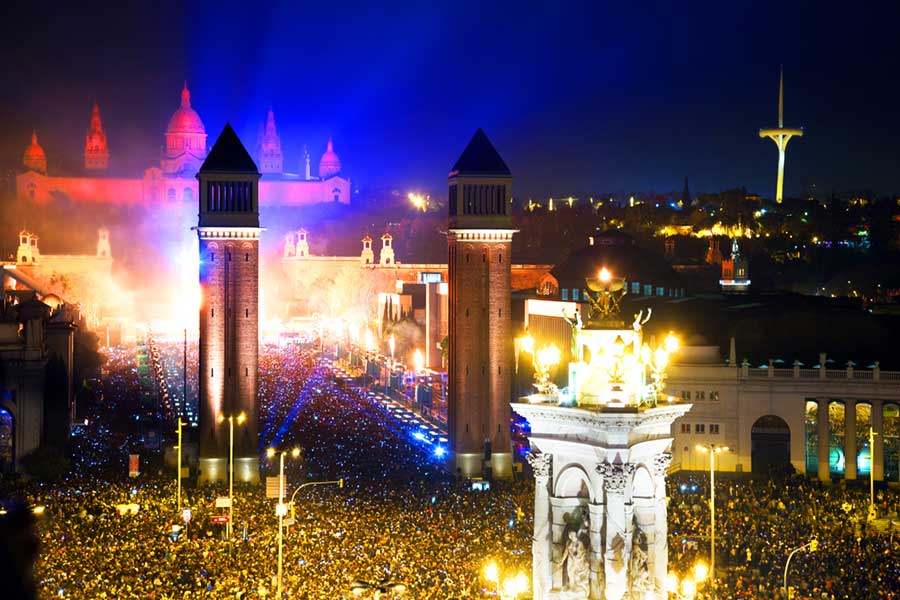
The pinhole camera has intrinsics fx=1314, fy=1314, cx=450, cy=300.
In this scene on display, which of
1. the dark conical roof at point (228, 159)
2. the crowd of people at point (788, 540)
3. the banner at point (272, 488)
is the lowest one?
the crowd of people at point (788, 540)

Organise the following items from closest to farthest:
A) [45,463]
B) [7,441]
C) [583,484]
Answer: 1. [583,484]
2. [45,463]
3. [7,441]

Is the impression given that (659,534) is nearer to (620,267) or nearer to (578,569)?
(578,569)

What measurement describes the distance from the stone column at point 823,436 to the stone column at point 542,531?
40.4 m

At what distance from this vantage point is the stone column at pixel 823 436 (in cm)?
6291

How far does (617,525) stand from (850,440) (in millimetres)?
42819

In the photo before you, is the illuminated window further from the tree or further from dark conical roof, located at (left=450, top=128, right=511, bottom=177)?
the tree

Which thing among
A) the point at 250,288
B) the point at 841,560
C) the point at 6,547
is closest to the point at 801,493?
the point at 841,560

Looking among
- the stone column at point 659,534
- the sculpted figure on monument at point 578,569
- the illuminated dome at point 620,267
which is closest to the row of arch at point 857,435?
the stone column at point 659,534

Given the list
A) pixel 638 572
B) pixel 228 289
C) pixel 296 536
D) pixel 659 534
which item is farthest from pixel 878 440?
pixel 638 572

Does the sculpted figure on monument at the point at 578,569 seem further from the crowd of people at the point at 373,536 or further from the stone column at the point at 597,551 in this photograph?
the crowd of people at the point at 373,536

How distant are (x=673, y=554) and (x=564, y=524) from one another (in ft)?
42.7

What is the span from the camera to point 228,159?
62719 millimetres

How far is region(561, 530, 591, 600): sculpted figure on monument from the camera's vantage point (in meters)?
24.3

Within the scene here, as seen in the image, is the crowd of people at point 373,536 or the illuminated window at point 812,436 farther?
the illuminated window at point 812,436
